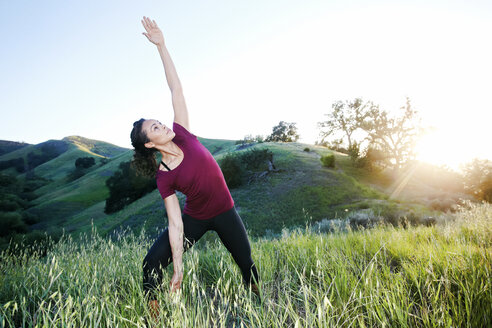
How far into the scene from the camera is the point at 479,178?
52.6 feet

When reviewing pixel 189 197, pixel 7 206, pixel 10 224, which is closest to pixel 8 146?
pixel 7 206

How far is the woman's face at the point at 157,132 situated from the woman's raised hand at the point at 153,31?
1.21 m

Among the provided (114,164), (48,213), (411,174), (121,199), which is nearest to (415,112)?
(411,174)

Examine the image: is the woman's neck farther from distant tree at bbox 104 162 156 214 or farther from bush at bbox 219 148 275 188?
distant tree at bbox 104 162 156 214

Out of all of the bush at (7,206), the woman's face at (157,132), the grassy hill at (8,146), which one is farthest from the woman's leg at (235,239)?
the grassy hill at (8,146)

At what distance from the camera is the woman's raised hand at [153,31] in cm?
324

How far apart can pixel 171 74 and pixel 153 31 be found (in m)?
0.65

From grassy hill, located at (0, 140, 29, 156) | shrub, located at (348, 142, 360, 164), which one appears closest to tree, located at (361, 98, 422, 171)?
shrub, located at (348, 142, 360, 164)

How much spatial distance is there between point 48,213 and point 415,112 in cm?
5358

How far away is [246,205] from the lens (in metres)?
17.6

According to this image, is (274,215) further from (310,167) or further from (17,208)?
(17,208)

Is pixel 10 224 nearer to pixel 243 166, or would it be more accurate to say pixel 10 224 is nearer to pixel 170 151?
pixel 243 166

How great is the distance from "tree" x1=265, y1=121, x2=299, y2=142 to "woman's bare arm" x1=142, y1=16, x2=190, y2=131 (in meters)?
67.9

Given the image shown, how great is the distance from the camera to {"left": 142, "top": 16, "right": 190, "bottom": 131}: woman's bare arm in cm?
311
